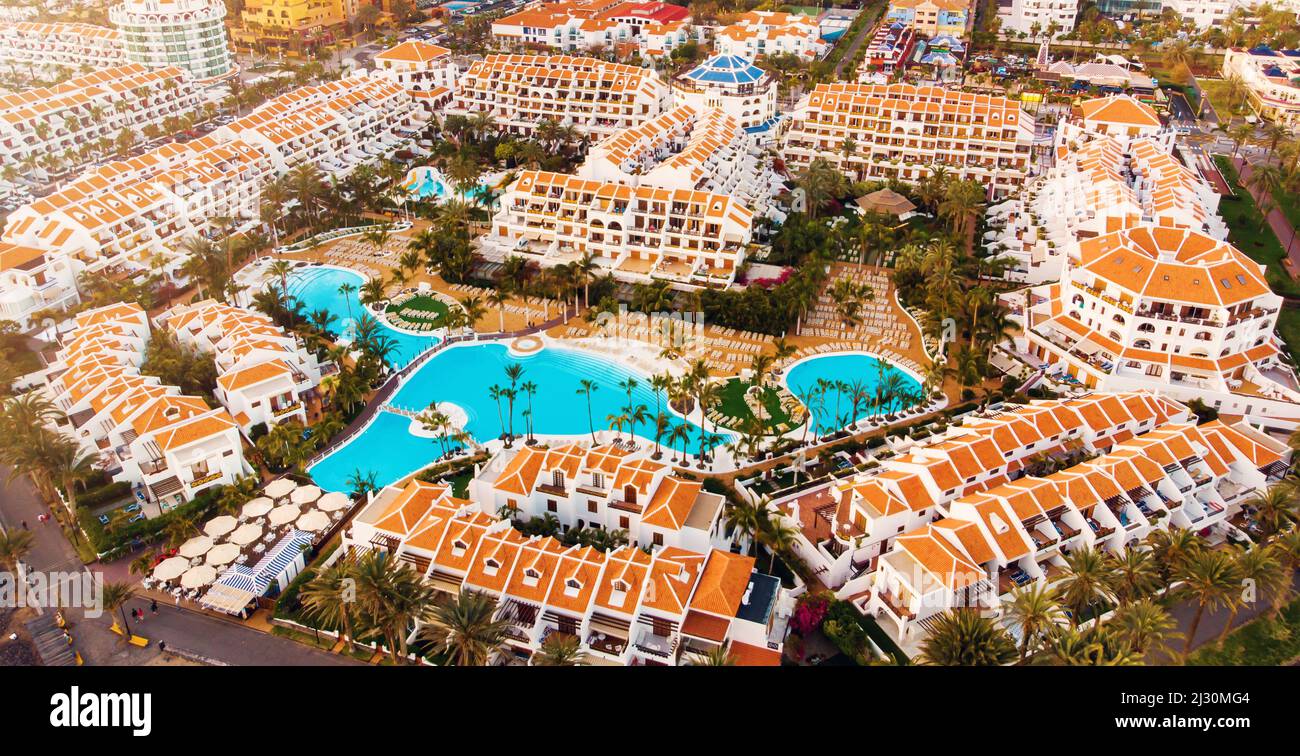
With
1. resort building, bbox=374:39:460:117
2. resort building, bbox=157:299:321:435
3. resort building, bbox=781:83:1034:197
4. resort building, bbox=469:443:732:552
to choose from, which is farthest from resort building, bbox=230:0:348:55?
resort building, bbox=469:443:732:552

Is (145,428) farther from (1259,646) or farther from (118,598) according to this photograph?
(1259,646)

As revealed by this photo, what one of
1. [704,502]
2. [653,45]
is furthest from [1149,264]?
[653,45]

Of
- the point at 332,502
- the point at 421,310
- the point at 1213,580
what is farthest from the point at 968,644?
the point at 421,310

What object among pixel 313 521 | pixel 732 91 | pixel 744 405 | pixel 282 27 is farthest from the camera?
pixel 282 27

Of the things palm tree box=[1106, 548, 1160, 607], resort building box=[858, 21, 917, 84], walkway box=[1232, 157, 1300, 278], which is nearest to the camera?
palm tree box=[1106, 548, 1160, 607]

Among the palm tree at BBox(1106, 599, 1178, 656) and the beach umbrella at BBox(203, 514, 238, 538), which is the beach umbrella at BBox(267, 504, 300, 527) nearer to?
the beach umbrella at BBox(203, 514, 238, 538)
